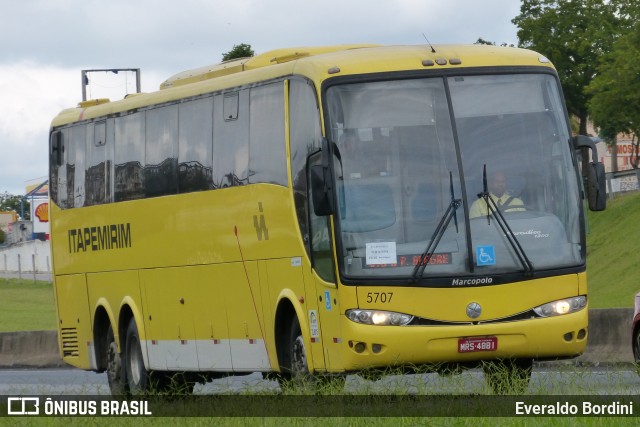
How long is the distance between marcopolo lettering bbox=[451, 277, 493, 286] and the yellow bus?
2 cm

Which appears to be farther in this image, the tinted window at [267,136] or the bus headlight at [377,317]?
the tinted window at [267,136]

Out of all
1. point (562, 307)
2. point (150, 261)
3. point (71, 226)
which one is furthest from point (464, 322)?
point (71, 226)

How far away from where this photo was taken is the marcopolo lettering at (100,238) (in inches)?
861

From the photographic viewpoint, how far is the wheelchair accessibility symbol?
51.9 feet

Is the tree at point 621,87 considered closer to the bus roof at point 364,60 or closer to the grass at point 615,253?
the grass at point 615,253

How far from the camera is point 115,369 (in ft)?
74.0

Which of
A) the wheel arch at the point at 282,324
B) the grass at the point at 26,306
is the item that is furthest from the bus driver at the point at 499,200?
the grass at the point at 26,306

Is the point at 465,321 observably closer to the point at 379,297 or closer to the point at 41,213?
the point at 379,297

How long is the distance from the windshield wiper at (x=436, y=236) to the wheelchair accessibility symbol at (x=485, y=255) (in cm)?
30

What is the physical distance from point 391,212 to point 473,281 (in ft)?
3.32

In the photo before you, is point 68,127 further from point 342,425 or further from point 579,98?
point 579,98

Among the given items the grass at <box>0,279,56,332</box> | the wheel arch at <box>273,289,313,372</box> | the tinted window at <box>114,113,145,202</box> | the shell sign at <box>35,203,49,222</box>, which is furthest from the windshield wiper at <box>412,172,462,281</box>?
the shell sign at <box>35,203,49,222</box>

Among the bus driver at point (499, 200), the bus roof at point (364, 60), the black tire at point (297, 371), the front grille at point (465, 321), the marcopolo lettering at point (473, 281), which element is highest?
the bus roof at point (364, 60)

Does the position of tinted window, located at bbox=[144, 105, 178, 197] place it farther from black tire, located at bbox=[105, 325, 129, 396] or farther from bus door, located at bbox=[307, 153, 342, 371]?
bus door, located at bbox=[307, 153, 342, 371]
